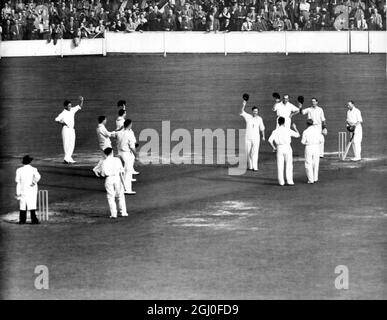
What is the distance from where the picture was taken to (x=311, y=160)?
2641 centimetres

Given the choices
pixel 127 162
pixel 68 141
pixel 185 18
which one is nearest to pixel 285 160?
pixel 127 162

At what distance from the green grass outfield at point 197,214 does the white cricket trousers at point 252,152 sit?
1.30 ft

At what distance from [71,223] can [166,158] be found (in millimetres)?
7527

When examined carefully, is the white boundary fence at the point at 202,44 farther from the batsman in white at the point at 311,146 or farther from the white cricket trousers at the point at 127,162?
the white cricket trousers at the point at 127,162

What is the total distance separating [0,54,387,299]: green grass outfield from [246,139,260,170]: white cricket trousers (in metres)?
0.40

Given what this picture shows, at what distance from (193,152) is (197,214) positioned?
296 inches

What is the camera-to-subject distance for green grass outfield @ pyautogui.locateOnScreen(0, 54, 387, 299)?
751 inches

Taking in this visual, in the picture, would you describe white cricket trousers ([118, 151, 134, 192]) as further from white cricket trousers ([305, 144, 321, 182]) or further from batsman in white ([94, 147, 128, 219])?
white cricket trousers ([305, 144, 321, 182])
